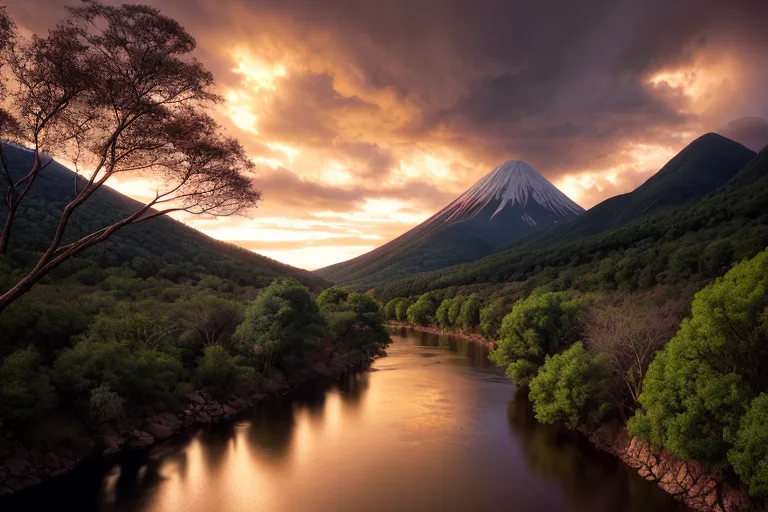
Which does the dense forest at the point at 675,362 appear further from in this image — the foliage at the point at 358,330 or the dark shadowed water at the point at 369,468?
the foliage at the point at 358,330

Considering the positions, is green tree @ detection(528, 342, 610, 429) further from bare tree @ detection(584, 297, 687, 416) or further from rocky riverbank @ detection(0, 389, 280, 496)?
rocky riverbank @ detection(0, 389, 280, 496)


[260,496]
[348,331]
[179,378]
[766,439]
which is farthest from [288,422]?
[766,439]

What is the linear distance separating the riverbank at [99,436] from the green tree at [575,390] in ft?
82.7

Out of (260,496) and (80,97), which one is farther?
(260,496)

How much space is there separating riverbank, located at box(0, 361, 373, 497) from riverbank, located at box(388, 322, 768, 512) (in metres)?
29.2

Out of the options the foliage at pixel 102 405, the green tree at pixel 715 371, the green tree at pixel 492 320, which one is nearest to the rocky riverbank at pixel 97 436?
the foliage at pixel 102 405

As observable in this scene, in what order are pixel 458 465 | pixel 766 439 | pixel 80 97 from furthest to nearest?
1. pixel 458 465
2. pixel 766 439
3. pixel 80 97

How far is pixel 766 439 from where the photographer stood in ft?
62.8

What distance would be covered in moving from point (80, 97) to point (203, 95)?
3.66m

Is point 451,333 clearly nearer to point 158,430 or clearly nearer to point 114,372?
point 158,430

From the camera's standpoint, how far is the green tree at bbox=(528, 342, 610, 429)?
32.0m

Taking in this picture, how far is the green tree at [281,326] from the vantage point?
46.1 m

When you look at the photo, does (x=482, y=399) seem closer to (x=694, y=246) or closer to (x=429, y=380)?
(x=429, y=380)

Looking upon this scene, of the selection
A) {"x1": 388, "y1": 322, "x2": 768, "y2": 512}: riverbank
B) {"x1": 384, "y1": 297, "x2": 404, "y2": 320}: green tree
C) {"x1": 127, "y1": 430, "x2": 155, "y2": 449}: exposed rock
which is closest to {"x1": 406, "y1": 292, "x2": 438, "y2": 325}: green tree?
{"x1": 384, "y1": 297, "x2": 404, "y2": 320}: green tree
